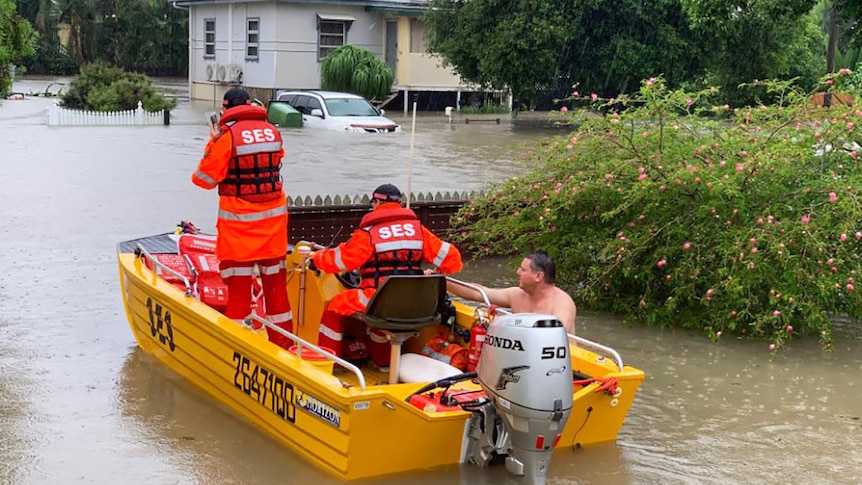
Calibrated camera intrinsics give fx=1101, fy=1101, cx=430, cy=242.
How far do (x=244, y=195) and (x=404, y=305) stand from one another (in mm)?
1520

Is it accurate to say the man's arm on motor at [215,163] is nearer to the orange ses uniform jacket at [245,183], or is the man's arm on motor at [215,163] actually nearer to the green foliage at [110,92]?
the orange ses uniform jacket at [245,183]

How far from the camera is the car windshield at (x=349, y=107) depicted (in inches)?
1096

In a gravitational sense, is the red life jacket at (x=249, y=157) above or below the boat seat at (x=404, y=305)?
above

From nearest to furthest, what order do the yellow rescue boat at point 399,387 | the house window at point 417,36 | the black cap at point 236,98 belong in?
1. the yellow rescue boat at point 399,387
2. the black cap at point 236,98
3. the house window at point 417,36

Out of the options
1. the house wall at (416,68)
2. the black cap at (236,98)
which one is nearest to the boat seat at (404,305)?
the black cap at (236,98)

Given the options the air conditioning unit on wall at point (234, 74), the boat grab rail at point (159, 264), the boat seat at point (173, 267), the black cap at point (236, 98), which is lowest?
the boat seat at point (173, 267)

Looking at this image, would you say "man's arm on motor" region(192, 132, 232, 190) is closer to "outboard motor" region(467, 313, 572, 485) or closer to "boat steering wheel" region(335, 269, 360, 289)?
"boat steering wheel" region(335, 269, 360, 289)

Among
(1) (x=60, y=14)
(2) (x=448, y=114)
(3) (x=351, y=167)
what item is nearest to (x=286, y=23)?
(2) (x=448, y=114)

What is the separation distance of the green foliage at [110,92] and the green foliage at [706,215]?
20776 millimetres

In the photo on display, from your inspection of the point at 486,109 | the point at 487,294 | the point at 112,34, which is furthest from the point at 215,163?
the point at 112,34

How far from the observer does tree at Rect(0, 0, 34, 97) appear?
8.38m

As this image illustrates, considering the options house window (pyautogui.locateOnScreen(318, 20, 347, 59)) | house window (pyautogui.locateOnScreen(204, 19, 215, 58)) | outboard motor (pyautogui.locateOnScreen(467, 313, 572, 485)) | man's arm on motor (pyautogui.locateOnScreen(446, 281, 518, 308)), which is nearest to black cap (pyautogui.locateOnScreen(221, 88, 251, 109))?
man's arm on motor (pyautogui.locateOnScreen(446, 281, 518, 308))

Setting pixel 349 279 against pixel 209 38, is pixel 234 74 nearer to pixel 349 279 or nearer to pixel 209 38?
pixel 209 38

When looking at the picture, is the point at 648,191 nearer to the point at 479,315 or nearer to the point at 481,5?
the point at 479,315
